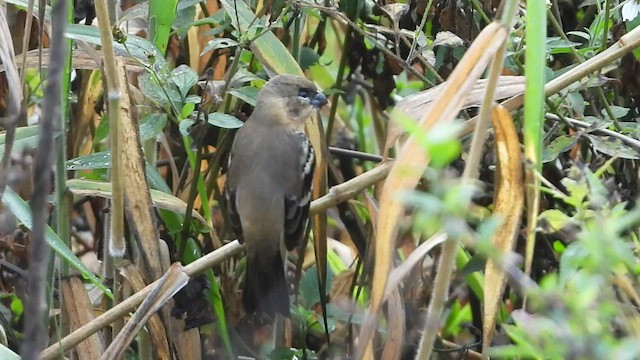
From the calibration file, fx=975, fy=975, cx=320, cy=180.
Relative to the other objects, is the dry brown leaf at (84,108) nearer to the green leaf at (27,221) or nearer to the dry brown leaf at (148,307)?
the green leaf at (27,221)

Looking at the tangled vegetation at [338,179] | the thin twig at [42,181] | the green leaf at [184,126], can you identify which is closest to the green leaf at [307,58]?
the tangled vegetation at [338,179]

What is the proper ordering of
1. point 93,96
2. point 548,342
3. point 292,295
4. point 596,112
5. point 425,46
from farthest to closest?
point 292,295
point 93,96
point 596,112
point 425,46
point 548,342

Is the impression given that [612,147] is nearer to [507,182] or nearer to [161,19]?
[507,182]

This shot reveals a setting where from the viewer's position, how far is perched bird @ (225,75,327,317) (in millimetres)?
2635

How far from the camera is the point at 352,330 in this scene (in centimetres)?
279

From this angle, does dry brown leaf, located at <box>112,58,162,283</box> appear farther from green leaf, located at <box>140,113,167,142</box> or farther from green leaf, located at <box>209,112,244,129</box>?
green leaf, located at <box>209,112,244,129</box>

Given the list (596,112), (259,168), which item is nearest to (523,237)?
(596,112)

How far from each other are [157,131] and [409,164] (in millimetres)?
886

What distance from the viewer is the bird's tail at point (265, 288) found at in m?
2.59

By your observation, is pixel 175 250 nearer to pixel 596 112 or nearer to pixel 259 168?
pixel 259 168

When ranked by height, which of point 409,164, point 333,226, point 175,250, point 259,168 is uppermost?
point 409,164

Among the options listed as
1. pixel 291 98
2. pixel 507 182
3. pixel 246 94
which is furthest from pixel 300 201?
pixel 507 182

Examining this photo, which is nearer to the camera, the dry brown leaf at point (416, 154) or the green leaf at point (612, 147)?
the dry brown leaf at point (416, 154)

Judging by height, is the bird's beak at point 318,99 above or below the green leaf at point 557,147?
below
